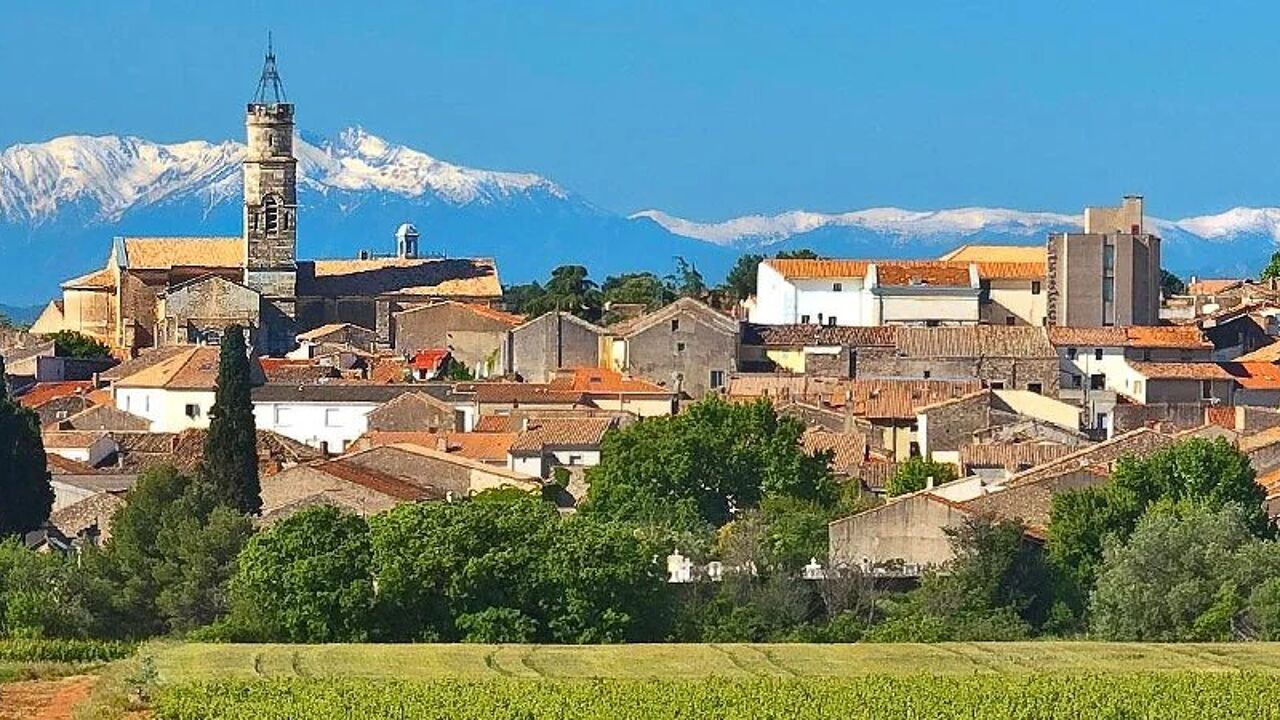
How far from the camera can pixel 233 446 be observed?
63.0 meters

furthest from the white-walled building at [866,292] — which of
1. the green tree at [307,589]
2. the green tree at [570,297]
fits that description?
the green tree at [307,589]

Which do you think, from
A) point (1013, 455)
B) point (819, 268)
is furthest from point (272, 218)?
point (1013, 455)

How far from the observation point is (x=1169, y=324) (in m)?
98.0

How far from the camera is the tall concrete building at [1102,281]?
95062mm

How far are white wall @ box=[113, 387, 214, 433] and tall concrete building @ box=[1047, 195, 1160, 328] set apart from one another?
82.8 ft

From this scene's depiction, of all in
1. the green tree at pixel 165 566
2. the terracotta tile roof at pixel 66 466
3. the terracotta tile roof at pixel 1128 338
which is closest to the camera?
the green tree at pixel 165 566

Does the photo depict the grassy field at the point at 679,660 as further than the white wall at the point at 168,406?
No

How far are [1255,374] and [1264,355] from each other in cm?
612

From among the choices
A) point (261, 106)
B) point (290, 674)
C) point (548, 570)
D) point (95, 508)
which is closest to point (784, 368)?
point (95, 508)

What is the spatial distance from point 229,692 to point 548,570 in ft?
37.6

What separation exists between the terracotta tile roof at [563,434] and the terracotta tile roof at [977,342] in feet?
46.9

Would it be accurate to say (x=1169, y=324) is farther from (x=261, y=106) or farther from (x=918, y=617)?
(x=918, y=617)

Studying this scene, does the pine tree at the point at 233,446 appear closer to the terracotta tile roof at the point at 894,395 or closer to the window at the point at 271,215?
the terracotta tile roof at the point at 894,395

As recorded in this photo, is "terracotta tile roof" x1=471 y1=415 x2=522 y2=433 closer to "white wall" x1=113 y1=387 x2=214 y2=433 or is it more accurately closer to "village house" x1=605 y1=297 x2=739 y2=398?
"village house" x1=605 y1=297 x2=739 y2=398
